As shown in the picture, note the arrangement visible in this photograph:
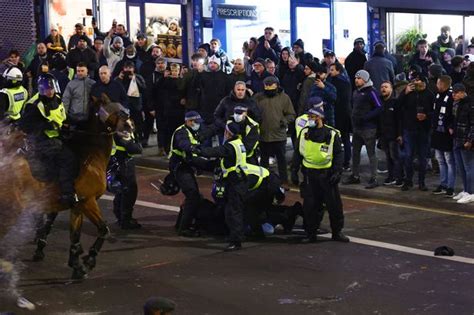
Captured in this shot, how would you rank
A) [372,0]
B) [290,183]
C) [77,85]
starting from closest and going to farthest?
[290,183]
[77,85]
[372,0]

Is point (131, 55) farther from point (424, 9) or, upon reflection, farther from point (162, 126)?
point (424, 9)

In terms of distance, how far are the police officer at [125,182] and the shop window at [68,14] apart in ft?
47.3

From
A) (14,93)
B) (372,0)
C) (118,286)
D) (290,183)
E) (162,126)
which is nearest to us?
(118,286)

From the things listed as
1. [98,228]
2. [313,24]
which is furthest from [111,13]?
[98,228]

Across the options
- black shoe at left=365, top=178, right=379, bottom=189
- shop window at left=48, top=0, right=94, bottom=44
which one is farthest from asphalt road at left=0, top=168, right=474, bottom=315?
shop window at left=48, top=0, right=94, bottom=44

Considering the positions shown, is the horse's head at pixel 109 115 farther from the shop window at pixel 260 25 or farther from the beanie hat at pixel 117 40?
the shop window at pixel 260 25

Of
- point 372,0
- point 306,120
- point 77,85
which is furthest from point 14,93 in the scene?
point 372,0

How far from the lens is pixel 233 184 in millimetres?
14016

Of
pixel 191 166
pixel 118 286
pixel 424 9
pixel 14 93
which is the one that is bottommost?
pixel 118 286

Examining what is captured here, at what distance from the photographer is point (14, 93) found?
1675cm

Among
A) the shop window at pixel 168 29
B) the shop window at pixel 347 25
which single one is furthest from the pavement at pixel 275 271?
the shop window at pixel 168 29

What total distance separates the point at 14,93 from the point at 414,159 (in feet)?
22.9

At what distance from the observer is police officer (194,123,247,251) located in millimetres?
13984

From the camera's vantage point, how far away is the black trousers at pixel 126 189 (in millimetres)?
15070
